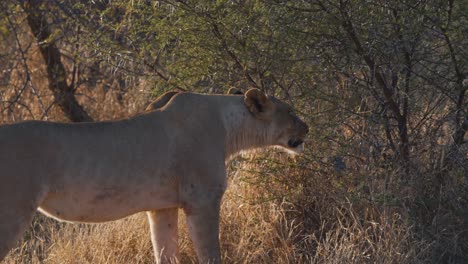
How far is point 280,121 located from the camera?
626 centimetres

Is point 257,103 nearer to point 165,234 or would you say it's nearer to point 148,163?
point 148,163

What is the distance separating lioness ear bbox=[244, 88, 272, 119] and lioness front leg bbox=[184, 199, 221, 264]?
796mm

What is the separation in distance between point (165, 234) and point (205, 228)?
1.58 ft

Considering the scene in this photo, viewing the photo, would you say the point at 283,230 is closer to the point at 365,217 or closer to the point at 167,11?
the point at 365,217

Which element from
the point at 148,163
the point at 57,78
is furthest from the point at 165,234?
the point at 57,78

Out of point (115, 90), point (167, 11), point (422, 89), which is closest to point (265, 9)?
point (167, 11)

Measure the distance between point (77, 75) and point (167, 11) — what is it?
4.71 meters

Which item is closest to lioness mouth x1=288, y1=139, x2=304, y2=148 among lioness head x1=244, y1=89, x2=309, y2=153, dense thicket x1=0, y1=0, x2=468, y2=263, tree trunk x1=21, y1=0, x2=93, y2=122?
lioness head x1=244, y1=89, x2=309, y2=153

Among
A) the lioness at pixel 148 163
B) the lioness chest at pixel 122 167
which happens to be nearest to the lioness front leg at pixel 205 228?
the lioness at pixel 148 163

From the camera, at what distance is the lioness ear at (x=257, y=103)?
6043 millimetres

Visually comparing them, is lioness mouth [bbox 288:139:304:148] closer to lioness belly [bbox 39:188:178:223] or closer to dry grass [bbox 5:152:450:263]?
dry grass [bbox 5:152:450:263]

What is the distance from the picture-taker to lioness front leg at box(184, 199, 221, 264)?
570cm

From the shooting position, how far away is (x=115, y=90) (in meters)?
11.4

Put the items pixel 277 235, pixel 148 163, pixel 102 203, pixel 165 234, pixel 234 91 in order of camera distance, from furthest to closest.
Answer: pixel 277 235, pixel 234 91, pixel 165 234, pixel 148 163, pixel 102 203
